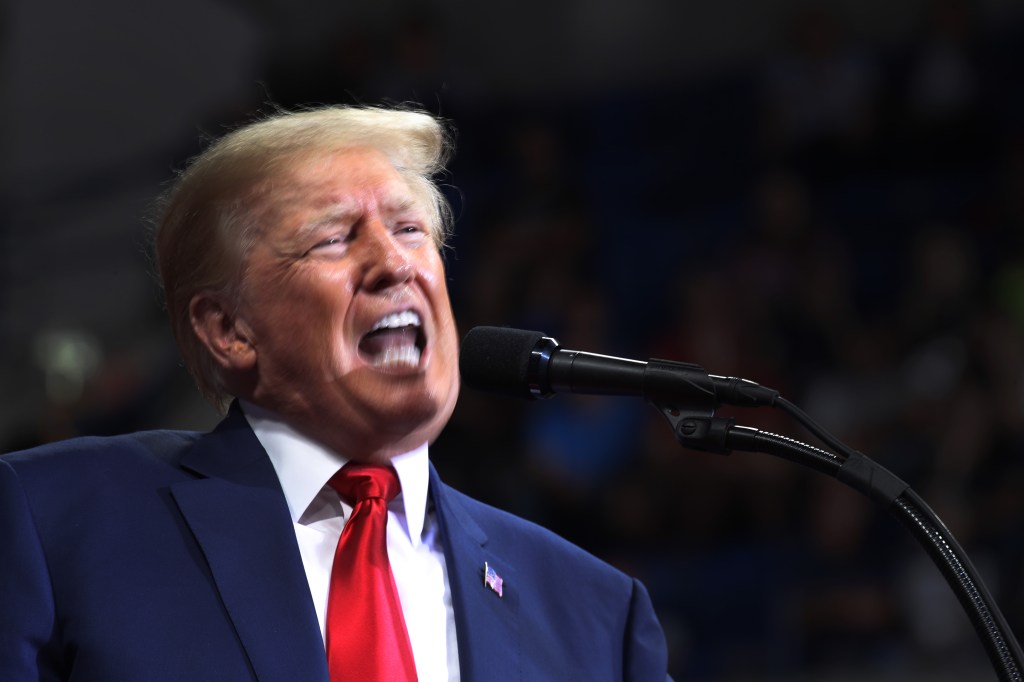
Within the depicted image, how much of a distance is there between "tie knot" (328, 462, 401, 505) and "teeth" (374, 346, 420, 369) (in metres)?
0.14

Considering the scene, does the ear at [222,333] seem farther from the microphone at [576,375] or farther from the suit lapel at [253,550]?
the microphone at [576,375]

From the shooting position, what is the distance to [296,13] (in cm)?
693

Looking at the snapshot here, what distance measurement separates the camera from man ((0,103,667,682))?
149cm

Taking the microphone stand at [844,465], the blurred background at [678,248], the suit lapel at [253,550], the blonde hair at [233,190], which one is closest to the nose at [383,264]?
the blonde hair at [233,190]

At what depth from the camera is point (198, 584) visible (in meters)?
1.53

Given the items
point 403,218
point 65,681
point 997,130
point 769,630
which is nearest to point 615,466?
point 769,630

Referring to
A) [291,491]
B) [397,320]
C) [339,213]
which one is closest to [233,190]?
[339,213]

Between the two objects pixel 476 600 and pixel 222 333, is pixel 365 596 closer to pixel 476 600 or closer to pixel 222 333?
pixel 476 600

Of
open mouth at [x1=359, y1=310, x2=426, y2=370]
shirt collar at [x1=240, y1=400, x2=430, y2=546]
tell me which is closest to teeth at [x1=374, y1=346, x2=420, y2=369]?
open mouth at [x1=359, y1=310, x2=426, y2=370]

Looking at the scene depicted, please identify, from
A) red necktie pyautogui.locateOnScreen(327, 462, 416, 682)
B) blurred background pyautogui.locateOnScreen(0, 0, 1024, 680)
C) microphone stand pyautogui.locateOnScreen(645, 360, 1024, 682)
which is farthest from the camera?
blurred background pyautogui.locateOnScreen(0, 0, 1024, 680)

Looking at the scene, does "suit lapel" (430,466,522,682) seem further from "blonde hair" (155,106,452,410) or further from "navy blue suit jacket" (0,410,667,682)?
"blonde hair" (155,106,452,410)

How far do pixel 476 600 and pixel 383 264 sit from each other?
438mm

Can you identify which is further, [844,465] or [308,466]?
[308,466]

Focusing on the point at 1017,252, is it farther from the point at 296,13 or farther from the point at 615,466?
the point at 296,13
